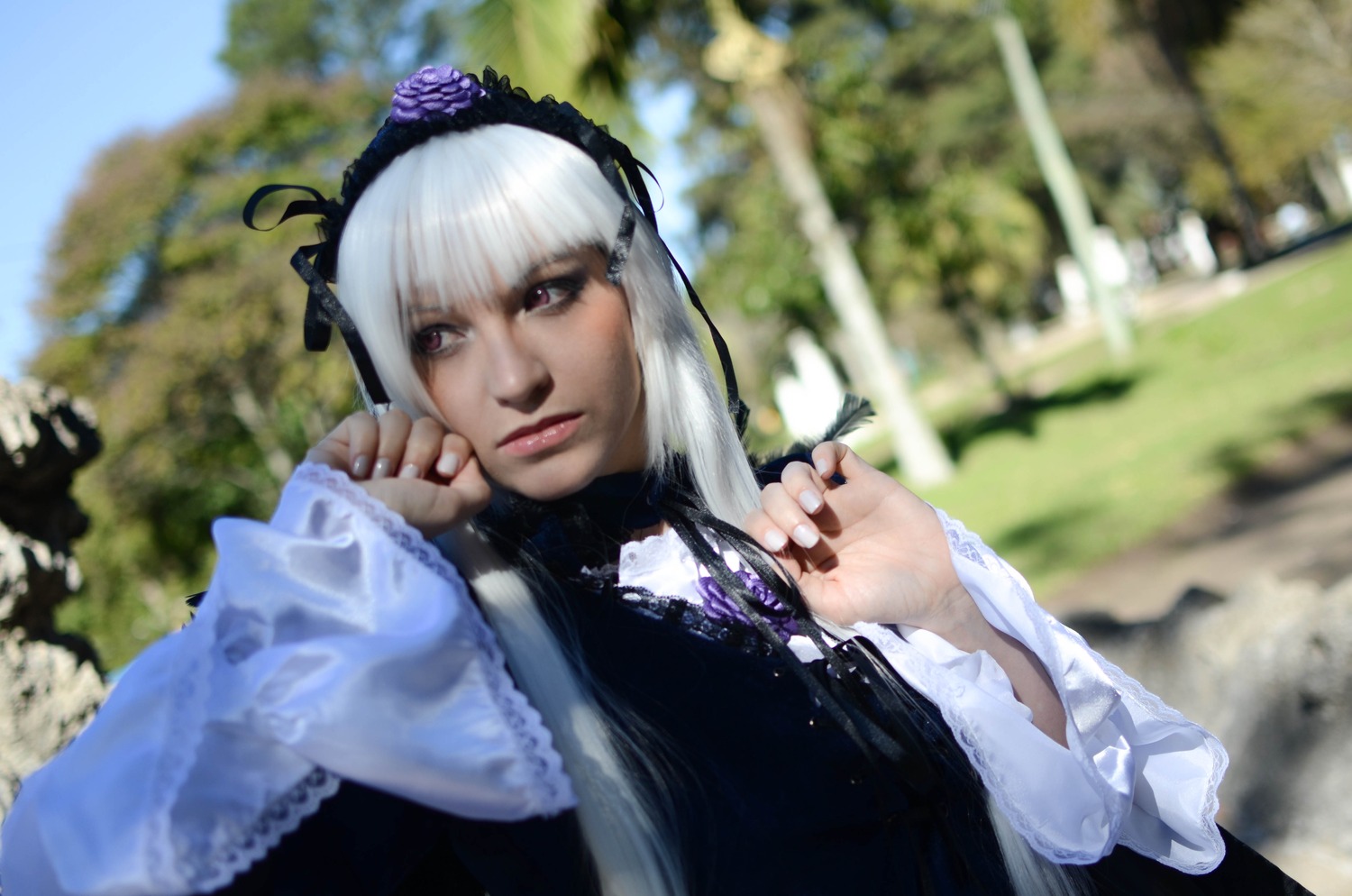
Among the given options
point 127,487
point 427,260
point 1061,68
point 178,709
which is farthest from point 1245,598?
point 1061,68

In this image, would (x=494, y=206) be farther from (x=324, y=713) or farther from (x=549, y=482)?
(x=324, y=713)

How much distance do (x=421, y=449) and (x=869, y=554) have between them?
0.62 m

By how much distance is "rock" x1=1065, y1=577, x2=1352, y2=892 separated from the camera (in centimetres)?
296

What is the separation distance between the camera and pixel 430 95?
137 centimetres

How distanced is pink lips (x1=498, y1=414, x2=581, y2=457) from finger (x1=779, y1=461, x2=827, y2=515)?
290 mm

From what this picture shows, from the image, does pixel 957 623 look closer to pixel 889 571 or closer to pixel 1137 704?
pixel 889 571

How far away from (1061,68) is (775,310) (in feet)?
75.3

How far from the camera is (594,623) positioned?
4.45 ft

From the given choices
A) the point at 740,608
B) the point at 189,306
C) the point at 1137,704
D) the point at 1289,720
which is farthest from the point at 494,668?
the point at 189,306

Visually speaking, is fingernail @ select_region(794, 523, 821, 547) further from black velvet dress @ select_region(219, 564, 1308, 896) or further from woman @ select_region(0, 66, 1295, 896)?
black velvet dress @ select_region(219, 564, 1308, 896)

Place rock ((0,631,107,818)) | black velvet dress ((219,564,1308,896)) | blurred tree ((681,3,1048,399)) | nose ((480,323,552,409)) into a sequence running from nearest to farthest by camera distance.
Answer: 1. black velvet dress ((219,564,1308,896))
2. nose ((480,323,552,409))
3. rock ((0,631,107,818))
4. blurred tree ((681,3,1048,399))

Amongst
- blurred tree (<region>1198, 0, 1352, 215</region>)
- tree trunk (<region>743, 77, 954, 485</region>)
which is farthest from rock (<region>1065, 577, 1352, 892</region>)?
blurred tree (<region>1198, 0, 1352, 215</region>)

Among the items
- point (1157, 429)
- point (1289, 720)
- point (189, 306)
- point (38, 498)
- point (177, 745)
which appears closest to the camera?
point (177, 745)

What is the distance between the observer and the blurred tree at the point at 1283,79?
59.4ft
